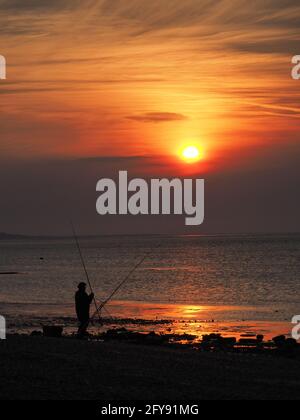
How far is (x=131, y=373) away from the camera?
49.0ft

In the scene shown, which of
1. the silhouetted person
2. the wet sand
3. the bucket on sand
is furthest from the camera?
the bucket on sand

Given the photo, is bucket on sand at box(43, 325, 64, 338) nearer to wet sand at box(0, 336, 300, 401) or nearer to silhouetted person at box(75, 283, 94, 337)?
silhouetted person at box(75, 283, 94, 337)

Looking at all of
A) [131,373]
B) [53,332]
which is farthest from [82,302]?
[131,373]

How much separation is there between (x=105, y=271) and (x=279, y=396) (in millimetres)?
89194

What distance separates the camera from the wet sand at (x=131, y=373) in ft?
43.1

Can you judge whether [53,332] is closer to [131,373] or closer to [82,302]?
[82,302]

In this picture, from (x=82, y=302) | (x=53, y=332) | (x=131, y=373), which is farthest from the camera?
(x=53, y=332)

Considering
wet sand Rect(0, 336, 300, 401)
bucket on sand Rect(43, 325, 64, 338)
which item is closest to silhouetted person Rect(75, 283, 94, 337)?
wet sand Rect(0, 336, 300, 401)

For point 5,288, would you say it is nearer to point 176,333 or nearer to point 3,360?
point 176,333

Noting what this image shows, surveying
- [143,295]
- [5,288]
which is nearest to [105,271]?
[5,288]

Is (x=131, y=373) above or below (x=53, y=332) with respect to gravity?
below

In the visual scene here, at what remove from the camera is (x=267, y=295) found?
59594 millimetres

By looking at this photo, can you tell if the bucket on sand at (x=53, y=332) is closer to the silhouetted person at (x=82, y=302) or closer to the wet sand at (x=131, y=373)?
the silhouetted person at (x=82, y=302)

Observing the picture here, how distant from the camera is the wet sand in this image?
43.1 feet
